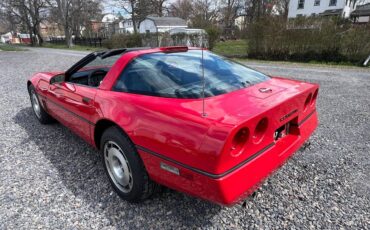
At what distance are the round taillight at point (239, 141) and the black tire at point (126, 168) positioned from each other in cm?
82

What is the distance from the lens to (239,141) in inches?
66.6

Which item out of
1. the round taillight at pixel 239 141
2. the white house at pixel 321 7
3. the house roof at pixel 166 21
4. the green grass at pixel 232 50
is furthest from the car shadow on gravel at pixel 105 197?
the house roof at pixel 166 21

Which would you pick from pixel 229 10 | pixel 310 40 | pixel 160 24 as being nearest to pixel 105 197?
pixel 310 40

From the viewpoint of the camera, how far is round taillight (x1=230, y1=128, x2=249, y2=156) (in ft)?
5.41

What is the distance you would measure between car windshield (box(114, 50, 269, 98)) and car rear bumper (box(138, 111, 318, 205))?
553mm

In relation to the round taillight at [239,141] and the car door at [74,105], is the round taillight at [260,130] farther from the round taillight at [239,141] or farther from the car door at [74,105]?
the car door at [74,105]

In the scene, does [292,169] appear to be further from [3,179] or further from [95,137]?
[3,179]

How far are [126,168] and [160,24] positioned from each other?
37069 mm

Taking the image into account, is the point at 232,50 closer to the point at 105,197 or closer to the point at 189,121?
the point at 105,197

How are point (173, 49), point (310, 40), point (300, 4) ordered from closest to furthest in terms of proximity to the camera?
point (173, 49)
point (310, 40)
point (300, 4)

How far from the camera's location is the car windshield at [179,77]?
6.97 ft

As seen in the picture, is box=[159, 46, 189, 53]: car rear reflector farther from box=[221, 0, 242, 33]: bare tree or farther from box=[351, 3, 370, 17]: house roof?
box=[221, 0, 242, 33]: bare tree

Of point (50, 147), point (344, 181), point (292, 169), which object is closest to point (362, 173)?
point (344, 181)

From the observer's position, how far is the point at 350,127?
4.00 meters
